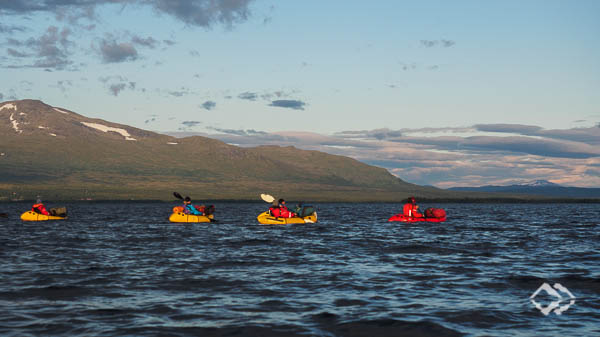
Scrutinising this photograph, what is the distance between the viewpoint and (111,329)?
52.3 ft

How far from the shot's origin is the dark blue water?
1650cm

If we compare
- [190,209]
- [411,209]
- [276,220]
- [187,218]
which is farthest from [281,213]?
[411,209]

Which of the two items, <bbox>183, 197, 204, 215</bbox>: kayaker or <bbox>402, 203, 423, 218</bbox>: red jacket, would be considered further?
<bbox>402, 203, 423, 218</bbox>: red jacket

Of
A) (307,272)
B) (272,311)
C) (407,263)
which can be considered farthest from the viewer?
(407,263)

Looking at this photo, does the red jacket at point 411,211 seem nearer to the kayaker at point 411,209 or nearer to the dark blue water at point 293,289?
the kayaker at point 411,209

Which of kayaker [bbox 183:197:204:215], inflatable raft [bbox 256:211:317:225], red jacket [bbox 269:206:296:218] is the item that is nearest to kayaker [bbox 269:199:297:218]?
red jacket [bbox 269:206:296:218]

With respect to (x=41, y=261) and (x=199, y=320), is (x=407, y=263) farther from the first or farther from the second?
(x=41, y=261)

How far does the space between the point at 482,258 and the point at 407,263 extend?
15.8 feet

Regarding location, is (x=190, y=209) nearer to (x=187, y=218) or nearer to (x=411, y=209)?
(x=187, y=218)

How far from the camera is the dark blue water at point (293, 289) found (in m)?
16.5

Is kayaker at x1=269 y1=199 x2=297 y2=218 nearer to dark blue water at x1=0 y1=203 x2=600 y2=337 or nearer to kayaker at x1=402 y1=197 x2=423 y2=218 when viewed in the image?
kayaker at x1=402 y1=197 x2=423 y2=218

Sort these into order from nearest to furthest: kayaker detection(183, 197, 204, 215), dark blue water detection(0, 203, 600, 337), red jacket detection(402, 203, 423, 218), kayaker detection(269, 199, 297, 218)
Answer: dark blue water detection(0, 203, 600, 337) < kayaker detection(269, 199, 297, 218) < kayaker detection(183, 197, 204, 215) < red jacket detection(402, 203, 423, 218)

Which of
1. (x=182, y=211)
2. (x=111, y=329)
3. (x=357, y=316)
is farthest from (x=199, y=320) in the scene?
(x=182, y=211)

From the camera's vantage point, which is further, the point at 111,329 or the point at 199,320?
the point at 199,320
